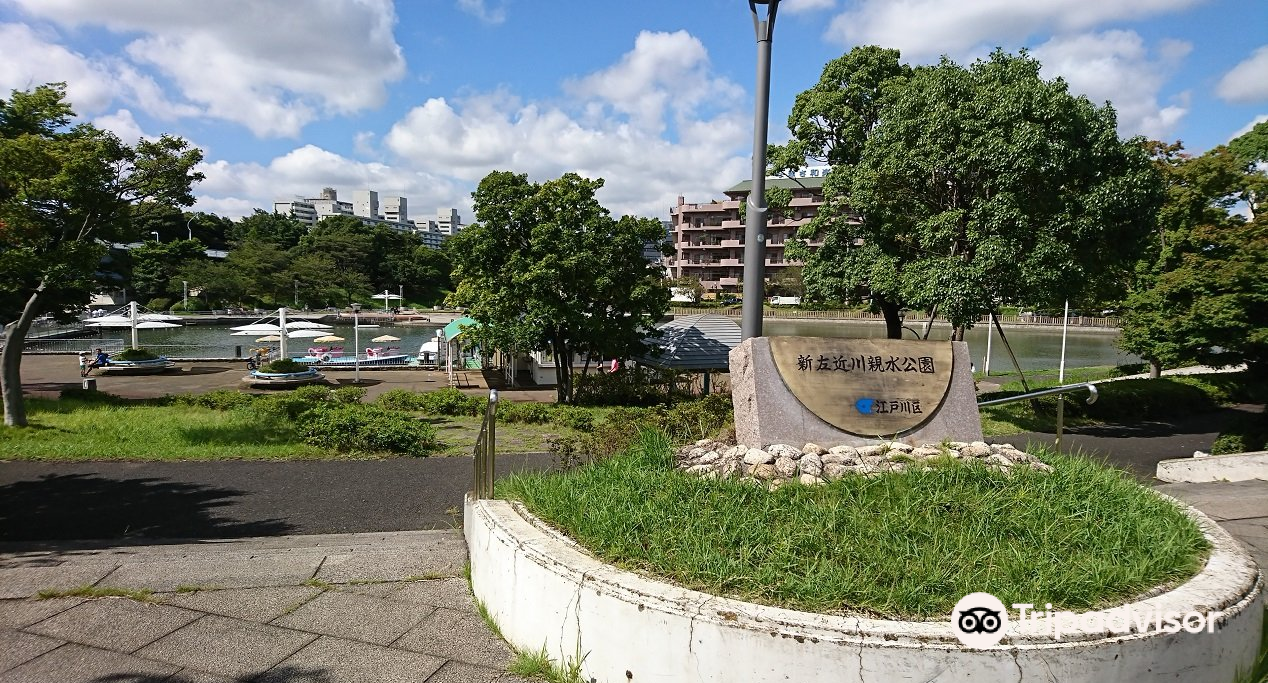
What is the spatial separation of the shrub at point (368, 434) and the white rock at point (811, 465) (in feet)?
24.8

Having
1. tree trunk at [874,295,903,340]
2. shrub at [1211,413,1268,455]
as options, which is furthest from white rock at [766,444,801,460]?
tree trunk at [874,295,903,340]

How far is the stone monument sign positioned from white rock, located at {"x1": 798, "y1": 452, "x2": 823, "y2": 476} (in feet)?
1.63

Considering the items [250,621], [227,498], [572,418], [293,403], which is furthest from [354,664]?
[293,403]

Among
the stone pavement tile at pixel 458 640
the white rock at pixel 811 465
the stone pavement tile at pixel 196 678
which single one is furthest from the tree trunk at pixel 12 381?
the white rock at pixel 811 465

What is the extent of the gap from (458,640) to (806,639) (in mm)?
2038

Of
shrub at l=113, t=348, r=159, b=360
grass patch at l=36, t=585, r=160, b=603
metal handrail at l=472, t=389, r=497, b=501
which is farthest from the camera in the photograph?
A: shrub at l=113, t=348, r=159, b=360

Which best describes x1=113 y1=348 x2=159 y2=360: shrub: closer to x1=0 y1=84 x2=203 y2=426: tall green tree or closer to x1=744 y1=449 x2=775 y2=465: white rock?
A: x1=0 y1=84 x2=203 y2=426: tall green tree

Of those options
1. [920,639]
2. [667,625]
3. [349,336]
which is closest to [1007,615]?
[920,639]

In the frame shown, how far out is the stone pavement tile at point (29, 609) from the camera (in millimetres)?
3945

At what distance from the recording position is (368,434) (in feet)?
36.8

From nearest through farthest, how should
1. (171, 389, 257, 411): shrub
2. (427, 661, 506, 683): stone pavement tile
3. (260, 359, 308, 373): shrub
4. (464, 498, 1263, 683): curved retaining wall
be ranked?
(464, 498, 1263, 683): curved retaining wall, (427, 661, 506, 683): stone pavement tile, (171, 389, 257, 411): shrub, (260, 359, 308, 373): shrub

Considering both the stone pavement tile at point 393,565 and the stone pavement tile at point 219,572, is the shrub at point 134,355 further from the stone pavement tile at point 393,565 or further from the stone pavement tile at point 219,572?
the stone pavement tile at point 393,565

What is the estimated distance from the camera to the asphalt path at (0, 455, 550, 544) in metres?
7.28

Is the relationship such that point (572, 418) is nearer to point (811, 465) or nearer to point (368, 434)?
point (368, 434)
